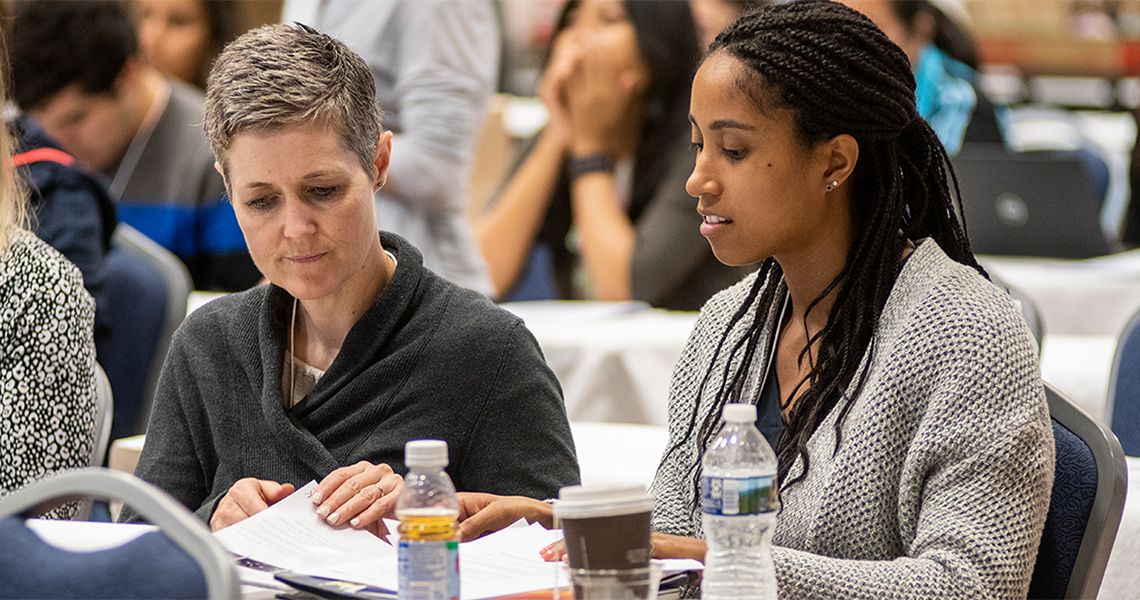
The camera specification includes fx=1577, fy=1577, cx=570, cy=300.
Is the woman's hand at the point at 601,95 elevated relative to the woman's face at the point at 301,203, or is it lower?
elevated

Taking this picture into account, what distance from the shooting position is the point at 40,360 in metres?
2.27

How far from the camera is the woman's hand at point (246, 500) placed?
185 centimetres

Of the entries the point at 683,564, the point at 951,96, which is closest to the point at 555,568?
the point at 683,564

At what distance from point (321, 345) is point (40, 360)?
44 centimetres

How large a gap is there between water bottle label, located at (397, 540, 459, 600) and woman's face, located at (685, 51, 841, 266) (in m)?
0.61

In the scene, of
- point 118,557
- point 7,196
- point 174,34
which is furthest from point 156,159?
point 118,557

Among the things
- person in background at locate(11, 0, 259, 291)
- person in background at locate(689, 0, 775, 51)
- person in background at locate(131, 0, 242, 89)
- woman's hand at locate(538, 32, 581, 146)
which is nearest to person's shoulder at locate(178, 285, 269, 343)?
person in background at locate(11, 0, 259, 291)

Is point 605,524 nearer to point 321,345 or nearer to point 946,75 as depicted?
point 321,345

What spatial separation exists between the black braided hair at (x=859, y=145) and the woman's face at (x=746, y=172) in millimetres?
17

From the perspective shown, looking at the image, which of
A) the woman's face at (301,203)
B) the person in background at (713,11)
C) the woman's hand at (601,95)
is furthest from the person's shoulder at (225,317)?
the person in background at (713,11)

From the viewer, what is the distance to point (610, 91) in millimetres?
4395

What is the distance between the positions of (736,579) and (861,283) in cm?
48

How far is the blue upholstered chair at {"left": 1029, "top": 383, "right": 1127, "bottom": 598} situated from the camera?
175cm

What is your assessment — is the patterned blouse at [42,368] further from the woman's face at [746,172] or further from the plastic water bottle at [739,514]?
the plastic water bottle at [739,514]
